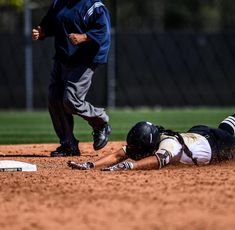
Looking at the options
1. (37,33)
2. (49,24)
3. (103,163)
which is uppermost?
(49,24)

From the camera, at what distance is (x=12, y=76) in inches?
997

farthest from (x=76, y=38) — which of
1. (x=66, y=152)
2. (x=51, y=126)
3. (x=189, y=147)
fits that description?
(x=51, y=126)

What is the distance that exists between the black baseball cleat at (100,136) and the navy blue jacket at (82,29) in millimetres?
864

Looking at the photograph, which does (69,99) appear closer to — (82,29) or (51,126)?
(82,29)

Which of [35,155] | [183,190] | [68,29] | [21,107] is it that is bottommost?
[21,107]

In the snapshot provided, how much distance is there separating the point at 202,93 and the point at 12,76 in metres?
5.97

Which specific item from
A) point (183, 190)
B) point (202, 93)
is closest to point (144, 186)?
point (183, 190)

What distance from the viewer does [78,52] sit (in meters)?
10.2

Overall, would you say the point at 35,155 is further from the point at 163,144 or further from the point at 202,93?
the point at 202,93

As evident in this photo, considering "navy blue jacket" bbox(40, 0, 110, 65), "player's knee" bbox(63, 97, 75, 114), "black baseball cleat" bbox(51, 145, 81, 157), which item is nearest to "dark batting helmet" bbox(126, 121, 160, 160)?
"player's knee" bbox(63, 97, 75, 114)

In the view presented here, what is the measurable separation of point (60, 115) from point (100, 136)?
23.5 inches

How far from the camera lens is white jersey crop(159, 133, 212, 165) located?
8344mm

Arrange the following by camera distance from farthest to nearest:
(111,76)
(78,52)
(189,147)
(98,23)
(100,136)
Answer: (111,76) → (100,136) → (78,52) → (98,23) → (189,147)

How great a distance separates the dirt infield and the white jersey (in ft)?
0.43
